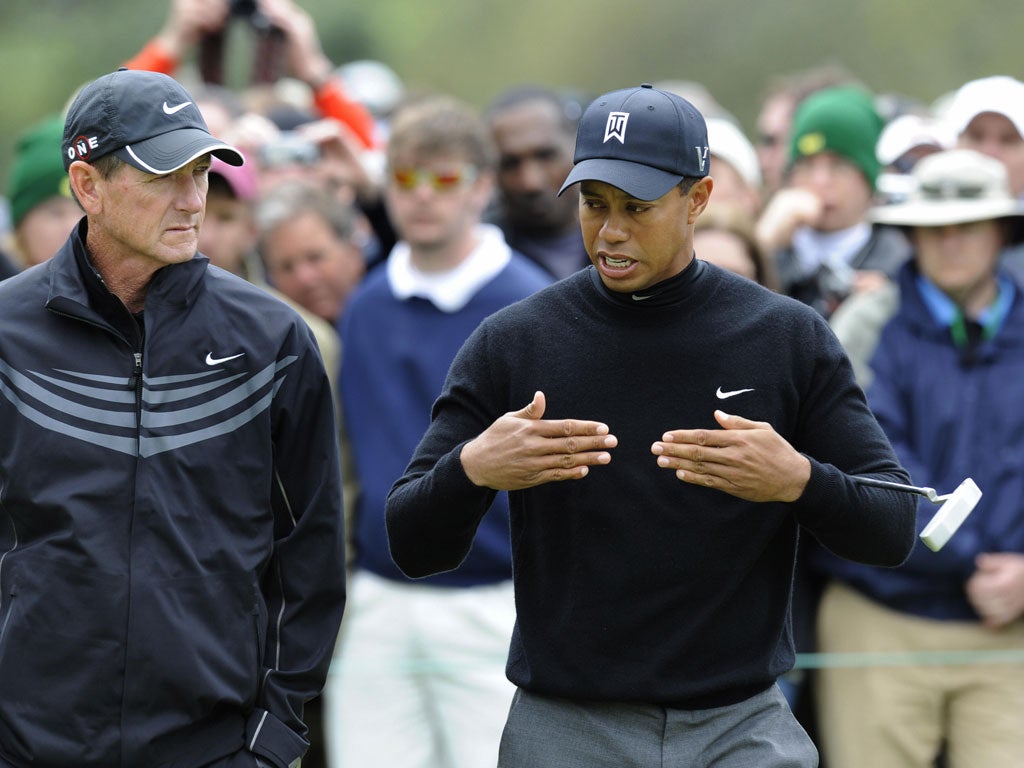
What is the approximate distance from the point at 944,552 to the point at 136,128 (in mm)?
3015

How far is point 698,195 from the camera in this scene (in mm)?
4051

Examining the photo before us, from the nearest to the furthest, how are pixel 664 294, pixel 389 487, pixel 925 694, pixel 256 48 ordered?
pixel 664 294 < pixel 925 694 < pixel 389 487 < pixel 256 48

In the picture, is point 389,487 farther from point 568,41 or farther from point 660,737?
point 568,41

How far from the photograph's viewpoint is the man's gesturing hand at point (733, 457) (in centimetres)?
364

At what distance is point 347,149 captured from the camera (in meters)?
7.98

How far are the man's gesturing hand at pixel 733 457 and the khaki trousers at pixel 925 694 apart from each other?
2225 millimetres

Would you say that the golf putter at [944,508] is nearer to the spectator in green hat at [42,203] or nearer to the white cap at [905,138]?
the spectator in green hat at [42,203]

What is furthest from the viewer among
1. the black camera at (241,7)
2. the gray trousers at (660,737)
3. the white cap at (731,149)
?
the black camera at (241,7)

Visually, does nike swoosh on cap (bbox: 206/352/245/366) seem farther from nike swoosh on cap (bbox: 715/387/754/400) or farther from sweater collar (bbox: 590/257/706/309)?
nike swoosh on cap (bbox: 715/387/754/400)

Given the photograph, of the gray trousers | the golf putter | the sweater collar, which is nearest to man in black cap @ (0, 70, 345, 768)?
the gray trousers

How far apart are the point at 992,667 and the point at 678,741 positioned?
6.77 feet

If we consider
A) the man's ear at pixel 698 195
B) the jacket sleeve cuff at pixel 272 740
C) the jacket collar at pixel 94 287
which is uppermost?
the man's ear at pixel 698 195

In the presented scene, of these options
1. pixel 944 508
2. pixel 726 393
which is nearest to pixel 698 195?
pixel 726 393

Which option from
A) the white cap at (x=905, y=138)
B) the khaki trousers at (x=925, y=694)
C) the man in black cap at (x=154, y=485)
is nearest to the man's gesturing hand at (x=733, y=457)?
the man in black cap at (x=154, y=485)
